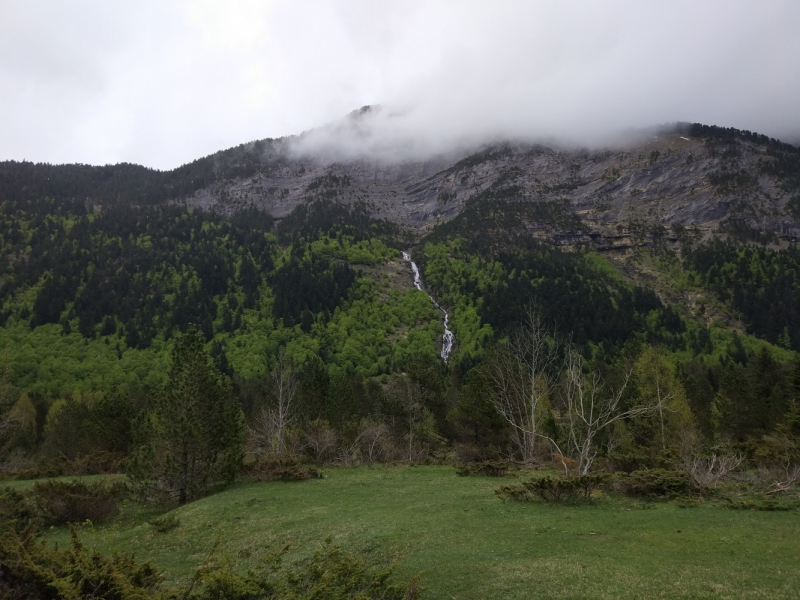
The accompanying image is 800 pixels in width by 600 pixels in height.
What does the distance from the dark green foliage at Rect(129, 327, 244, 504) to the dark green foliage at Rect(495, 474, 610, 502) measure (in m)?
16.2

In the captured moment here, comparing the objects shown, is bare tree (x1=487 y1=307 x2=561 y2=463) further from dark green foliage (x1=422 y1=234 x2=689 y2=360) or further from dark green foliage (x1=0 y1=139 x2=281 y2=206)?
dark green foliage (x1=0 y1=139 x2=281 y2=206)

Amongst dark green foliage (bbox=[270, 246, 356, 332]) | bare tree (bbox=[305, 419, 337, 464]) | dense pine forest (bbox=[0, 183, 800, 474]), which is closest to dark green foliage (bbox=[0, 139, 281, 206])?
dense pine forest (bbox=[0, 183, 800, 474])

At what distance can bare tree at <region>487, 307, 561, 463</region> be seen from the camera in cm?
2879

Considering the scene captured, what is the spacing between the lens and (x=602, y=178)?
591ft

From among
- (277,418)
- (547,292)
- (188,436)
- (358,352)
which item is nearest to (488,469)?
(188,436)

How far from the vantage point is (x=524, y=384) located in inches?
1597

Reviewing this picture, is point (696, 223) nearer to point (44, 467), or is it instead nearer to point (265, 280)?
point (265, 280)

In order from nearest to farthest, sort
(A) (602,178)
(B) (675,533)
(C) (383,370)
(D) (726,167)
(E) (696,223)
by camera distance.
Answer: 1. (B) (675,533)
2. (C) (383,370)
3. (E) (696,223)
4. (D) (726,167)
5. (A) (602,178)

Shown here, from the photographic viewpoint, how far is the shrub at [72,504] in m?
21.4

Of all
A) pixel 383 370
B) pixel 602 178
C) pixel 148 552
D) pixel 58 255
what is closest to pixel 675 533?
pixel 148 552

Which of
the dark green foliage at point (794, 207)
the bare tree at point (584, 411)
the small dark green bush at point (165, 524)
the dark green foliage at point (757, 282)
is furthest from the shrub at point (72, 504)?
the dark green foliage at point (794, 207)

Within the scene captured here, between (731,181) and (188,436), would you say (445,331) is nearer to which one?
(188,436)

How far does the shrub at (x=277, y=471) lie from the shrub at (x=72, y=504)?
24.3ft

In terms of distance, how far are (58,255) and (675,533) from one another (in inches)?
5556
